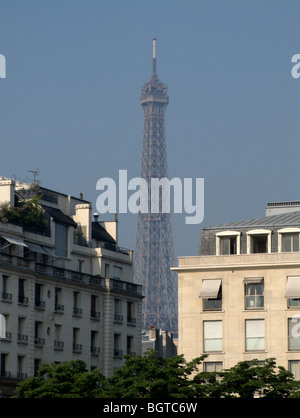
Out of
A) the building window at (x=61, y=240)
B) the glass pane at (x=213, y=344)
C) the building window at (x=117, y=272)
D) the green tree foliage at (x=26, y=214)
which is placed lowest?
the glass pane at (x=213, y=344)

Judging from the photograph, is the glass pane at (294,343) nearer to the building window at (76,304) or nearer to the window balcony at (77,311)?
the window balcony at (77,311)

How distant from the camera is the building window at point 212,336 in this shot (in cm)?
9394

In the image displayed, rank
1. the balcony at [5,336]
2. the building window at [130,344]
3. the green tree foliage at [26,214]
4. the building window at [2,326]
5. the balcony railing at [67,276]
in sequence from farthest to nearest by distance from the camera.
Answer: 1. the building window at [130,344]
2. the green tree foliage at [26,214]
3. the balcony railing at [67,276]
4. the balcony at [5,336]
5. the building window at [2,326]

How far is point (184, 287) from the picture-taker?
3794 inches

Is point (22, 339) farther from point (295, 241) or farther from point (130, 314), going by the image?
point (295, 241)

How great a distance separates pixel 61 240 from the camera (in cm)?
12825

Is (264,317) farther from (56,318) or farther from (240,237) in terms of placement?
(56,318)

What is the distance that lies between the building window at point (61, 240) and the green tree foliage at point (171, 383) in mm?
42469

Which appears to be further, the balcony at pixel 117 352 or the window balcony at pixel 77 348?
the balcony at pixel 117 352

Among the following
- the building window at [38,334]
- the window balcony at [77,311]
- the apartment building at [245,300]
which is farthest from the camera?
the window balcony at [77,311]

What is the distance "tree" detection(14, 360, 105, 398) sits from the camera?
82.4 metres

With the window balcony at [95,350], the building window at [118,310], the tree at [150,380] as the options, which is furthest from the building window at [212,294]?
the building window at [118,310]

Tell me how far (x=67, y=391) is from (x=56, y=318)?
37.1 meters

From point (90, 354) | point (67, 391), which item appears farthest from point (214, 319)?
point (90, 354)
